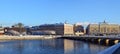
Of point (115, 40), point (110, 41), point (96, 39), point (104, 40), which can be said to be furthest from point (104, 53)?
point (96, 39)

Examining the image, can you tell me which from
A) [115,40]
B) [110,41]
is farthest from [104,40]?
[115,40]

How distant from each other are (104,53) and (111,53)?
25 cm

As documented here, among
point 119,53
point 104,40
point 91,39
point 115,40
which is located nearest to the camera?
point 119,53

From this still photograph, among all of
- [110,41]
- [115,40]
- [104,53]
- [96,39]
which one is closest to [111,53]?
[104,53]

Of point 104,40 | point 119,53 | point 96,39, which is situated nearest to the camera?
point 119,53

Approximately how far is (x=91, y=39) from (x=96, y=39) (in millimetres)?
10924

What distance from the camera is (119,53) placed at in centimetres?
974

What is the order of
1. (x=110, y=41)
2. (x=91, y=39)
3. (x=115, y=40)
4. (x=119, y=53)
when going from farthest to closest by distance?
(x=91, y=39)
(x=110, y=41)
(x=115, y=40)
(x=119, y=53)

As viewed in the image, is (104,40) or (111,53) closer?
(111,53)

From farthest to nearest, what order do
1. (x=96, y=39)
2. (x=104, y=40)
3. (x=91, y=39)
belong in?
(x=91, y=39) < (x=96, y=39) < (x=104, y=40)

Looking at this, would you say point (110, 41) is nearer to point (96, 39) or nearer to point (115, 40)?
point (115, 40)

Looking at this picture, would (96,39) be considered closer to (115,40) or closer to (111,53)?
(115,40)

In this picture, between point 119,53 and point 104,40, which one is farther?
point 104,40

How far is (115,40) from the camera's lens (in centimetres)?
9725
